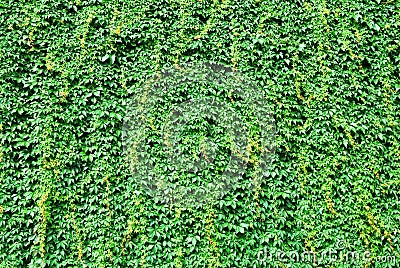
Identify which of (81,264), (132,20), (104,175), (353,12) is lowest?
(81,264)

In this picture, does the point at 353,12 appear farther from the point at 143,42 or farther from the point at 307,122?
the point at 143,42

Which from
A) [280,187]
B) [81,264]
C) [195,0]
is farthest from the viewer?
[195,0]

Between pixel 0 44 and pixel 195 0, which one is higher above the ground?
Result: pixel 195 0

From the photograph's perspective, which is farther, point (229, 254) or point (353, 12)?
point (353, 12)

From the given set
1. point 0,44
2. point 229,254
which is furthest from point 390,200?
point 0,44

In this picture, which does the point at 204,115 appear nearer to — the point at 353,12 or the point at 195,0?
the point at 195,0

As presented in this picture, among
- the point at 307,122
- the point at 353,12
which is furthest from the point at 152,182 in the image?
the point at 353,12

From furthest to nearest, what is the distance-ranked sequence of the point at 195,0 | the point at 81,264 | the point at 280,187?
the point at 195,0 → the point at 280,187 → the point at 81,264
